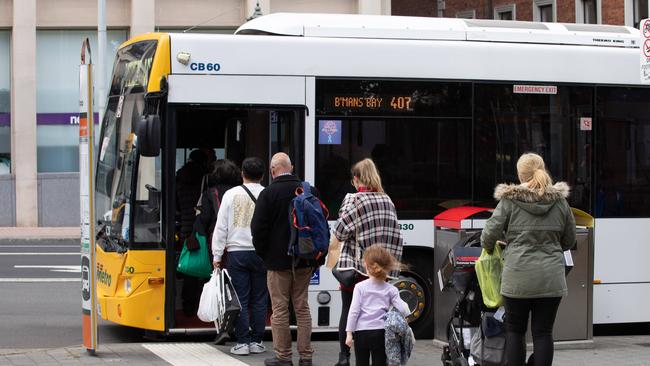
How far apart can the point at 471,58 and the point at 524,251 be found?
367 cm

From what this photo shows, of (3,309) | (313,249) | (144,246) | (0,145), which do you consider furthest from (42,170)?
(313,249)

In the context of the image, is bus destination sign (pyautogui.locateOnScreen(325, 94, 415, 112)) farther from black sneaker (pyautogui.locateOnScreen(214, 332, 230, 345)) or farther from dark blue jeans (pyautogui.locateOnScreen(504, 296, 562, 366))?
dark blue jeans (pyautogui.locateOnScreen(504, 296, 562, 366))

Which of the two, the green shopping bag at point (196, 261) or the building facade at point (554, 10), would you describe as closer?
the green shopping bag at point (196, 261)

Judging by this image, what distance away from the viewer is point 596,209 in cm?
1131

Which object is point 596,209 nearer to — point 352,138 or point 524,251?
point 352,138

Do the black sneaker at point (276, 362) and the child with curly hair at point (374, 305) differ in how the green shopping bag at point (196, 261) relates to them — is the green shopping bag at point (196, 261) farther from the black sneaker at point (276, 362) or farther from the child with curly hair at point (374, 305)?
the child with curly hair at point (374, 305)

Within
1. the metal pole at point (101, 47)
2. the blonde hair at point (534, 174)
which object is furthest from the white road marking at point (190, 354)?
the metal pole at point (101, 47)

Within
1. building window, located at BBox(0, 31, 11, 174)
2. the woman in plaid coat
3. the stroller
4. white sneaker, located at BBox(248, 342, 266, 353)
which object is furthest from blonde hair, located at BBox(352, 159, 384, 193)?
building window, located at BBox(0, 31, 11, 174)

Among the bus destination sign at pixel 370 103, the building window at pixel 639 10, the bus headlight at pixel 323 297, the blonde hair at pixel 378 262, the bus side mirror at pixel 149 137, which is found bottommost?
the bus headlight at pixel 323 297

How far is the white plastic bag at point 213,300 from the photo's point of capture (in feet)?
31.4

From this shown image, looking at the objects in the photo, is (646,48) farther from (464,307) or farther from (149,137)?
(149,137)

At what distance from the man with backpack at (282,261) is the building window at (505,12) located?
3299 centimetres

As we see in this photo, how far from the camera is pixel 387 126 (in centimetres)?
1082

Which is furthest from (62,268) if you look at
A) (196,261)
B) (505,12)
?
(505,12)
